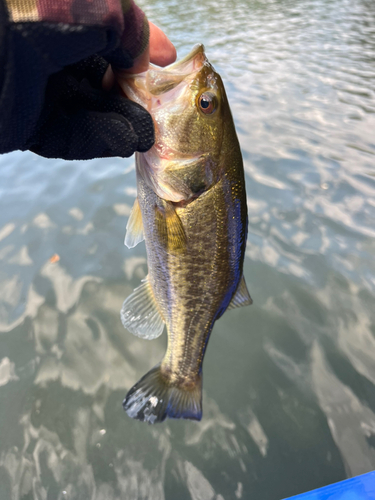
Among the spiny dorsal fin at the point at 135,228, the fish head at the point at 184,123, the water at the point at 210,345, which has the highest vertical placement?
the fish head at the point at 184,123

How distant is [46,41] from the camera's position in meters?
1.12

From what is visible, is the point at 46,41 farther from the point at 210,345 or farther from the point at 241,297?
the point at 210,345

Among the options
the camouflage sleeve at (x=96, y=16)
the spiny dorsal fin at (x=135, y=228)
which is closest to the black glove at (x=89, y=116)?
the camouflage sleeve at (x=96, y=16)

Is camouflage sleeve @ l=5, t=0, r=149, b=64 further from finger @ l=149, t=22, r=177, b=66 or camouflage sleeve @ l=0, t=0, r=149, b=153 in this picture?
finger @ l=149, t=22, r=177, b=66

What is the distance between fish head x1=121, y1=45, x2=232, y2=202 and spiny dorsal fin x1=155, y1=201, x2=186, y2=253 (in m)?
0.07

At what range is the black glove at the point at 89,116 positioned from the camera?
1511mm

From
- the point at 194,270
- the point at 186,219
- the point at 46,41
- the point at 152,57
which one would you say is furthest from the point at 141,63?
the point at 194,270

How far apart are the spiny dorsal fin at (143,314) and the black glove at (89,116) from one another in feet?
3.07

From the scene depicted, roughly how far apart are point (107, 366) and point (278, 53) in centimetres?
1063

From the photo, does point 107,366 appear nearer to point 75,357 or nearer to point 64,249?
point 75,357

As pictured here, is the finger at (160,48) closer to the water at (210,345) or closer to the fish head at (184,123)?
the fish head at (184,123)

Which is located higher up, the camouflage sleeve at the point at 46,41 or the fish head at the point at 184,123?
the camouflage sleeve at the point at 46,41

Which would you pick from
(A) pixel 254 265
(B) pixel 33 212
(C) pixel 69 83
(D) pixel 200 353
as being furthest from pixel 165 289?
(B) pixel 33 212

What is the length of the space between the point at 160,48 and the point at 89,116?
53 centimetres
